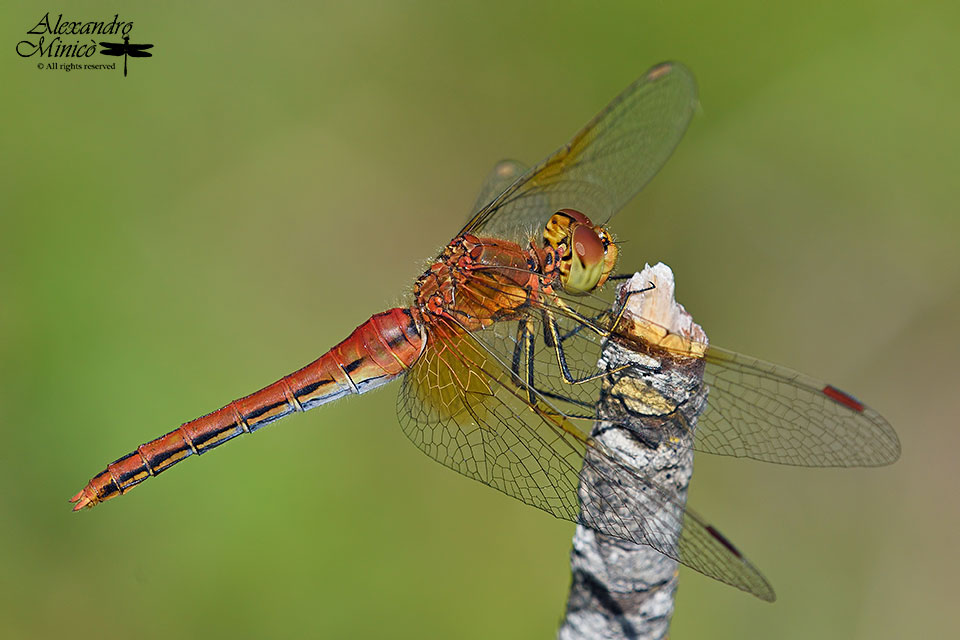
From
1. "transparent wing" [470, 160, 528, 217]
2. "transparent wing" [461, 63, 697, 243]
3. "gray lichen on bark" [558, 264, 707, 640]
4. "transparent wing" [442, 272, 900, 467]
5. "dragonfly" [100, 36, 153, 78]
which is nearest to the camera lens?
"gray lichen on bark" [558, 264, 707, 640]

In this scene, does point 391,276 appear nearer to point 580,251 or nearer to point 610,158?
point 610,158

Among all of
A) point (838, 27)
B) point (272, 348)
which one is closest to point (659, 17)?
point (838, 27)

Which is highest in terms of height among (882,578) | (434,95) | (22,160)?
(22,160)

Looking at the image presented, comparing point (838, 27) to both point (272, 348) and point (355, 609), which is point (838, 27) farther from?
point (355, 609)

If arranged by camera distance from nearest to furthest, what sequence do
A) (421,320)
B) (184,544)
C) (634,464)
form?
(634,464), (421,320), (184,544)

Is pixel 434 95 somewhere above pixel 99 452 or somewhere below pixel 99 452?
above

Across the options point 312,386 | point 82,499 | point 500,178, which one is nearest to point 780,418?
point 312,386

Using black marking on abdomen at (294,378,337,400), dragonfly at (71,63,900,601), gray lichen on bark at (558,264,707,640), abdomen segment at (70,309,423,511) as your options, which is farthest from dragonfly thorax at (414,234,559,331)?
gray lichen on bark at (558,264,707,640)

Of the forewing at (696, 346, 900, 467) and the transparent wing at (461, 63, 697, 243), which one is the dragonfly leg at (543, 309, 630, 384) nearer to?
the forewing at (696, 346, 900, 467)
